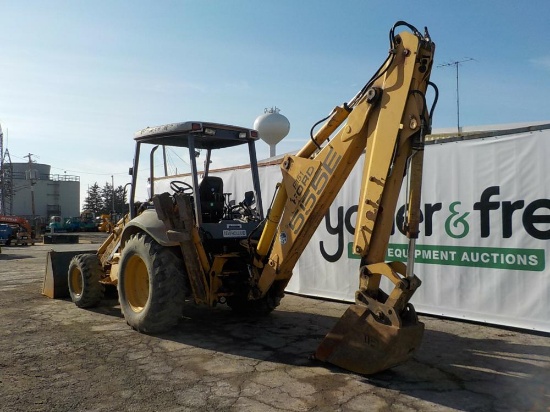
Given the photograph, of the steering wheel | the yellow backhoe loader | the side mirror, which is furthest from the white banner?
the steering wheel

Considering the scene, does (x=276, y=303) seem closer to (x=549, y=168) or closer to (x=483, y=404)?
(x=483, y=404)

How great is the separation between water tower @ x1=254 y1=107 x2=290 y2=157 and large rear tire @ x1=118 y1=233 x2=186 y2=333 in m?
20.9

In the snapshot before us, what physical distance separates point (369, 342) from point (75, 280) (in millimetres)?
5820

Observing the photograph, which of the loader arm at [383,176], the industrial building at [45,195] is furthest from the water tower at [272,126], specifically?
the industrial building at [45,195]

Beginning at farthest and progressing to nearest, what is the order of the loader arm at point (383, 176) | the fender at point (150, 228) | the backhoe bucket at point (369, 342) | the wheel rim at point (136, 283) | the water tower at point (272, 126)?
the water tower at point (272, 126) < the wheel rim at point (136, 283) < the fender at point (150, 228) < the loader arm at point (383, 176) < the backhoe bucket at point (369, 342)

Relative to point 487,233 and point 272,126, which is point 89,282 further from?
point 272,126

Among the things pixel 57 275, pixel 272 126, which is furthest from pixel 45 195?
pixel 57 275

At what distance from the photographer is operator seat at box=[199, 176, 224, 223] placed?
267 inches

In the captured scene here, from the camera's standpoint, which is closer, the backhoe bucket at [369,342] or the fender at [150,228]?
the backhoe bucket at [369,342]

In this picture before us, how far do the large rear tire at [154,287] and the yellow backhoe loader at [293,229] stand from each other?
14mm

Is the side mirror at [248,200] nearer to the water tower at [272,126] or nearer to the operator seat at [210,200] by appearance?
the operator seat at [210,200]

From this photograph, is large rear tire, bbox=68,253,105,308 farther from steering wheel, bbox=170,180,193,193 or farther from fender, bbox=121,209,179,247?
steering wheel, bbox=170,180,193,193

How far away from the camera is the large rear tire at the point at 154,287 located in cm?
595

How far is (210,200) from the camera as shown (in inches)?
270
